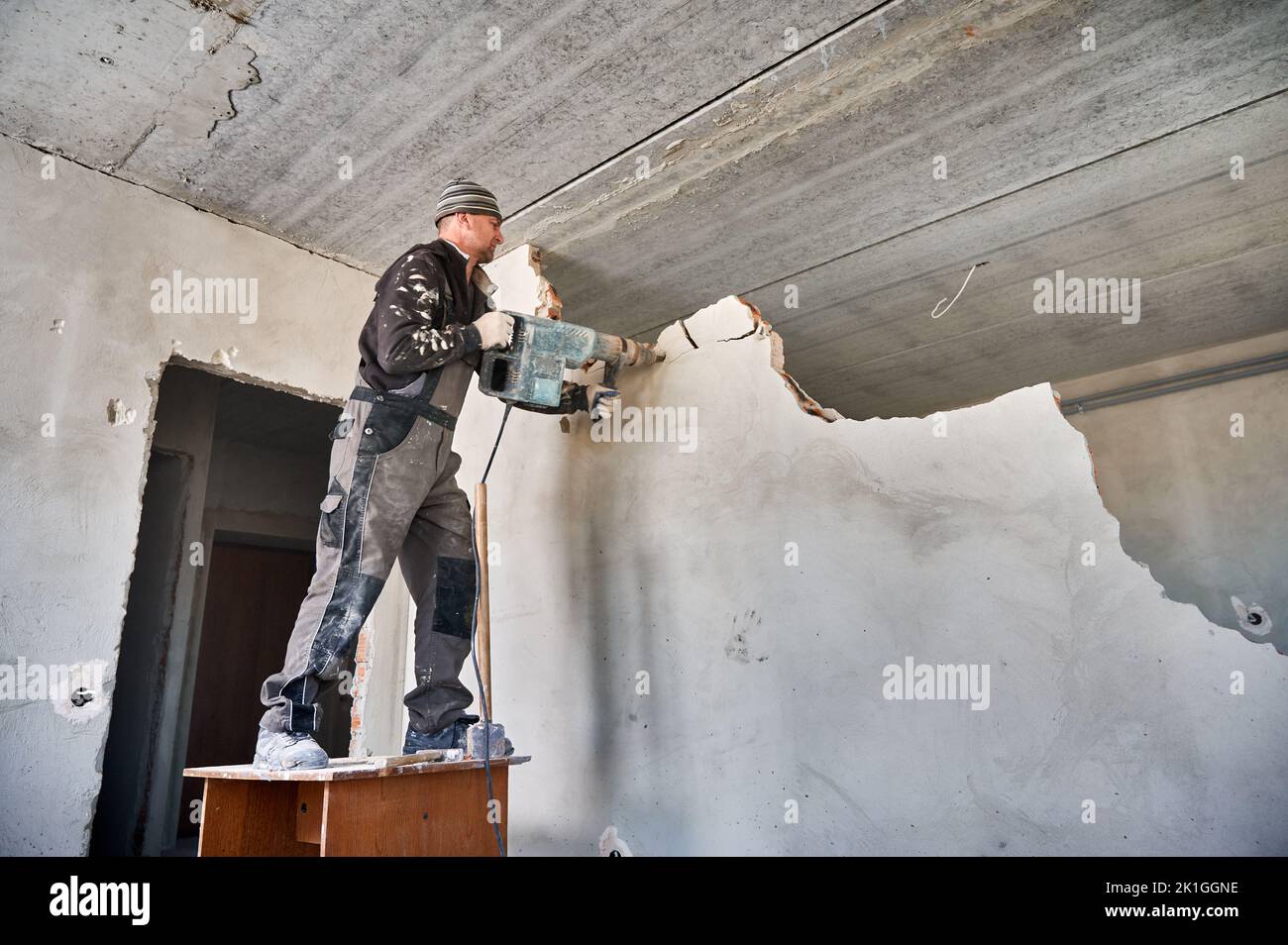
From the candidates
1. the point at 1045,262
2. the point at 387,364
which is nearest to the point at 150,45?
the point at 387,364

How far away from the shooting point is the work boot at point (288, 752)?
1.85 metres

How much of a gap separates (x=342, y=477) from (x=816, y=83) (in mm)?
1703

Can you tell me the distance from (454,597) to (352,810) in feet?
2.31

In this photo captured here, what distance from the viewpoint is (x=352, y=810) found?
1.77 m

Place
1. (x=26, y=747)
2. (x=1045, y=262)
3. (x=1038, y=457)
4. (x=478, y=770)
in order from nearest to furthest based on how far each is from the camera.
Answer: (x=478, y=770)
(x=1038, y=457)
(x=26, y=747)
(x=1045, y=262)

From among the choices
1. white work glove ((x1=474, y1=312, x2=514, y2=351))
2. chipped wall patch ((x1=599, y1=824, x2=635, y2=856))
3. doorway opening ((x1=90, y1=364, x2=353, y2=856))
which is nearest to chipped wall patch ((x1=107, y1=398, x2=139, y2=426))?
doorway opening ((x1=90, y1=364, x2=353, y2=856))

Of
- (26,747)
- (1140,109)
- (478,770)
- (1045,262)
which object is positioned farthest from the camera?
(1045,262)

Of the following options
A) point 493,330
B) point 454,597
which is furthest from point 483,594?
point 493,330

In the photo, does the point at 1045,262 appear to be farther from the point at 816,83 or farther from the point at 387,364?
the point at 387,364

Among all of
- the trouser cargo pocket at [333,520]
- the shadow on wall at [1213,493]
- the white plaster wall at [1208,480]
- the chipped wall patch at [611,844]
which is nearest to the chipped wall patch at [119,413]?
the trouser cargo pocket at [333,520]

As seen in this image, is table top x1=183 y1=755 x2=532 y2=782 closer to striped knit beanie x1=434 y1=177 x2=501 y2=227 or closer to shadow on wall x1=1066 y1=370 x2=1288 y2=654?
striped knit beanie x1=434 y1=177 x2=501 y2=227

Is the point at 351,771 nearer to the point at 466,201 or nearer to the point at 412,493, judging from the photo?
the point at 412,493

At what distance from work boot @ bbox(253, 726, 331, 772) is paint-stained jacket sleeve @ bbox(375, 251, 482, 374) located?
0.91 meters

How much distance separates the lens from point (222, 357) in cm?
302
